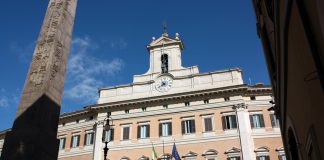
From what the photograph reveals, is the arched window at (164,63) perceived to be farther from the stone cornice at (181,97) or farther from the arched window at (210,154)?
the arched window at (210,154)

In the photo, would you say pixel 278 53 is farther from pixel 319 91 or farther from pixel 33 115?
pixel 33 115

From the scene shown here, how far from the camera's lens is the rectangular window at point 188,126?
29.2 metres

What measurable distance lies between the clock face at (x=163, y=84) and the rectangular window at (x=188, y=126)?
369 cm

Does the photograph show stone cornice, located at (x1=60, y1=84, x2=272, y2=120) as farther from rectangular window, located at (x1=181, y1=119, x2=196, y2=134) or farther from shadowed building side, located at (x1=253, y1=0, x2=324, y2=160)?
shadowed building side, located at (x1=253, y1=0, x2=324, y2=160)

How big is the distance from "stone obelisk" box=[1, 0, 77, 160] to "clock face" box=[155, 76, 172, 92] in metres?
20.2

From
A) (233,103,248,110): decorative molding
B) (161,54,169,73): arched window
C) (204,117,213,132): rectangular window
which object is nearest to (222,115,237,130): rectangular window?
(233,103,248,110): decorative molding

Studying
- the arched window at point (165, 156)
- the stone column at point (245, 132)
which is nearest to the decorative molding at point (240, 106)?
the stone column at point (245, 132)

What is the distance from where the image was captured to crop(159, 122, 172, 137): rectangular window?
1168 inches

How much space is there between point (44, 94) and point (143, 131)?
21467mm

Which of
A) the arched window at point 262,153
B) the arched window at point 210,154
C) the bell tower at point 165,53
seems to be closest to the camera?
the arched window at point 262,153

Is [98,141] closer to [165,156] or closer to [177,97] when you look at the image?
[165,156]

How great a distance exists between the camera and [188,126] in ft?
96.9

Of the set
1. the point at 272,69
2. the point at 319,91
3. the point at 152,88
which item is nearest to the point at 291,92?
the point at 319,91

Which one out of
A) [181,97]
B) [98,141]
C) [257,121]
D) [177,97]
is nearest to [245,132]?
[257,121]
